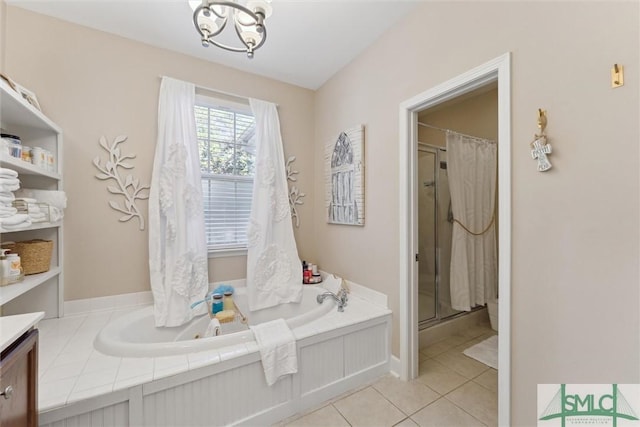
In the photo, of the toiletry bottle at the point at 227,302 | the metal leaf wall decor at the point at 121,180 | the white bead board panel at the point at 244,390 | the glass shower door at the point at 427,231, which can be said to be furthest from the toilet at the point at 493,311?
the metal leaf wall decor at the point at 121,180

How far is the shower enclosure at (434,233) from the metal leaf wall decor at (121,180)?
255cm

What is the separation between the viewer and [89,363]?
131 centimetres

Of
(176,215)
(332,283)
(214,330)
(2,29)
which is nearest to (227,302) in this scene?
(214,330)

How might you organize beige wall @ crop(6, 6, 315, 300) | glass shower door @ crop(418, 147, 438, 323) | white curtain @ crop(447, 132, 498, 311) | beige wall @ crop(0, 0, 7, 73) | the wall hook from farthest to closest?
glass shower door @ crop(418, 147, 438, 323), white curtain @ crop(447, 132, 498, 311), beige wall @ crop(6, 6, 315, 300), beige wall @ crop(0, 0, 7, 73), the wall hook

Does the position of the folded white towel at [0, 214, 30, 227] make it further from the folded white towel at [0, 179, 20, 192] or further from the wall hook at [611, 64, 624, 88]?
the wall hook at [611, 64, 624, 88]

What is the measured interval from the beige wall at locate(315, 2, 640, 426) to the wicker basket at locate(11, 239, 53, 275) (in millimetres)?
2682

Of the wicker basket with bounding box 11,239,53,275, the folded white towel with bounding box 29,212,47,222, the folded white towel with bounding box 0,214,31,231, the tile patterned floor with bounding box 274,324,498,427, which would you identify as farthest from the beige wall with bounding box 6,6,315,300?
the tile patterned floor with bounding box 274,324,498,427

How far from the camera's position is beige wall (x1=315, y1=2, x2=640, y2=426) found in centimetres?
95

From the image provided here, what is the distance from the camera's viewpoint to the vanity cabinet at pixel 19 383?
71 cm

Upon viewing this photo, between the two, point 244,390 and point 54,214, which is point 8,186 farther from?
point 244,390

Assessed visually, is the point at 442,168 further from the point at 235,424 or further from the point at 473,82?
the point at 235,424

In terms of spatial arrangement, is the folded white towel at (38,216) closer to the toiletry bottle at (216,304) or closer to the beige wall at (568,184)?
the toiletry bottle at (216,304)

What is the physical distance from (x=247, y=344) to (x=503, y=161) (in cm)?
171

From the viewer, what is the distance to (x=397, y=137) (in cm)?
191
